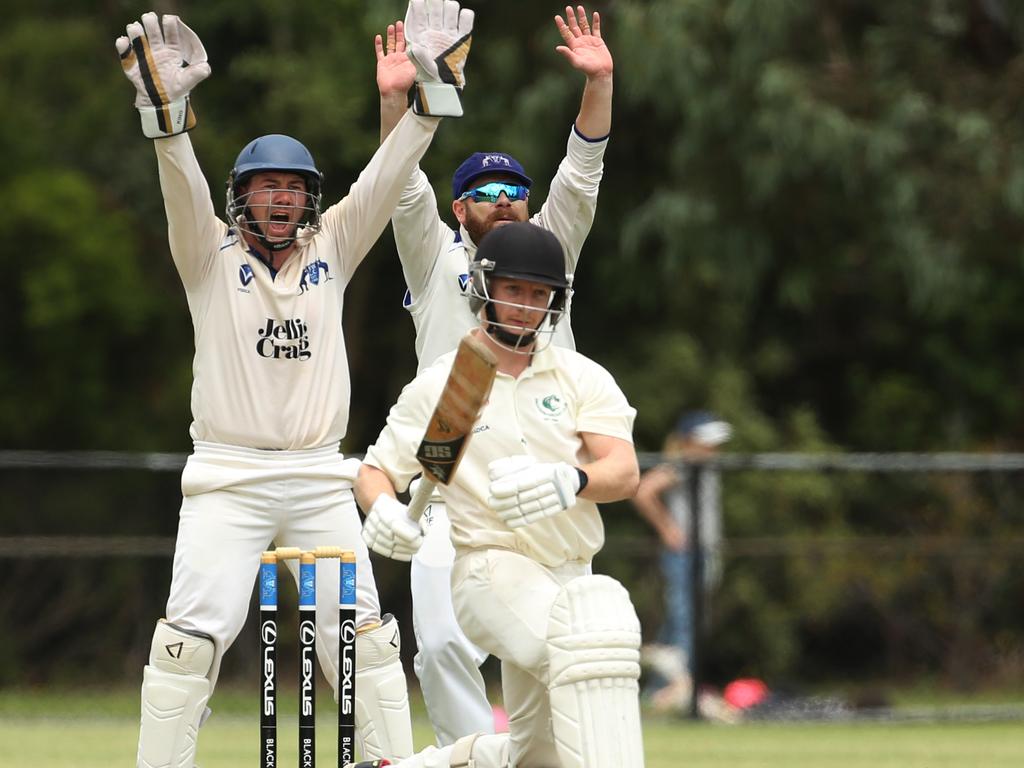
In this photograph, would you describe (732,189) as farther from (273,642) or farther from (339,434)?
(273,642)

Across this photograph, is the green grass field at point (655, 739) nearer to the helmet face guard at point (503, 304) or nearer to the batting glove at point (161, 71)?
the helmet face guard at point (503, 304)

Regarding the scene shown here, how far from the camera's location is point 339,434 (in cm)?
543

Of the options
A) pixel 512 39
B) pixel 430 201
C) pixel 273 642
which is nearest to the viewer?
pixel 273 642

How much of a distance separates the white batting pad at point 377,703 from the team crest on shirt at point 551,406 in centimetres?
100

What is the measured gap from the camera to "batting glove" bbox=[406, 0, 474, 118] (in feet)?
17.3

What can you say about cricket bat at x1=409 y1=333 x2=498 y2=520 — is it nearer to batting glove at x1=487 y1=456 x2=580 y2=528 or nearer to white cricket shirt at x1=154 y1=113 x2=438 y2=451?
batting glove at x1=487 y1=456 x2=580 y2=528

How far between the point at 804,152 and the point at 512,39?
7.94ft

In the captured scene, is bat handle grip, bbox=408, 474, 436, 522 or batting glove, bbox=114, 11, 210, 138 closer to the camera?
bat handle grip, bbox=408, 474, 436, 522

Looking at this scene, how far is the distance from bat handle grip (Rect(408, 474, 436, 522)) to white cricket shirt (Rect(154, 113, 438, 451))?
80 centimetres

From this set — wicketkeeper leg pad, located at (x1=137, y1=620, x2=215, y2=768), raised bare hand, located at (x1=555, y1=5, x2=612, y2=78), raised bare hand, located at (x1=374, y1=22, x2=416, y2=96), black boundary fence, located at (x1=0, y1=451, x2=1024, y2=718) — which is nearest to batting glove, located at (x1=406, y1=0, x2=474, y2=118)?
raised bare hand, located at (x1=374, y1=22, x2=416, y2=96)

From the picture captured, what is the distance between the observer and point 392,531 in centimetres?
443

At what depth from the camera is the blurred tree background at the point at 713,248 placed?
11281mm

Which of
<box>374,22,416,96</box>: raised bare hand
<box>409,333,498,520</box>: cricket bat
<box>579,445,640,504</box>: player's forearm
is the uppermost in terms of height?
<box>374,22,416,96</box>: raised bare hand

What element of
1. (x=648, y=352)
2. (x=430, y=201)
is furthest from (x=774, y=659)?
(x=430, y=201)
